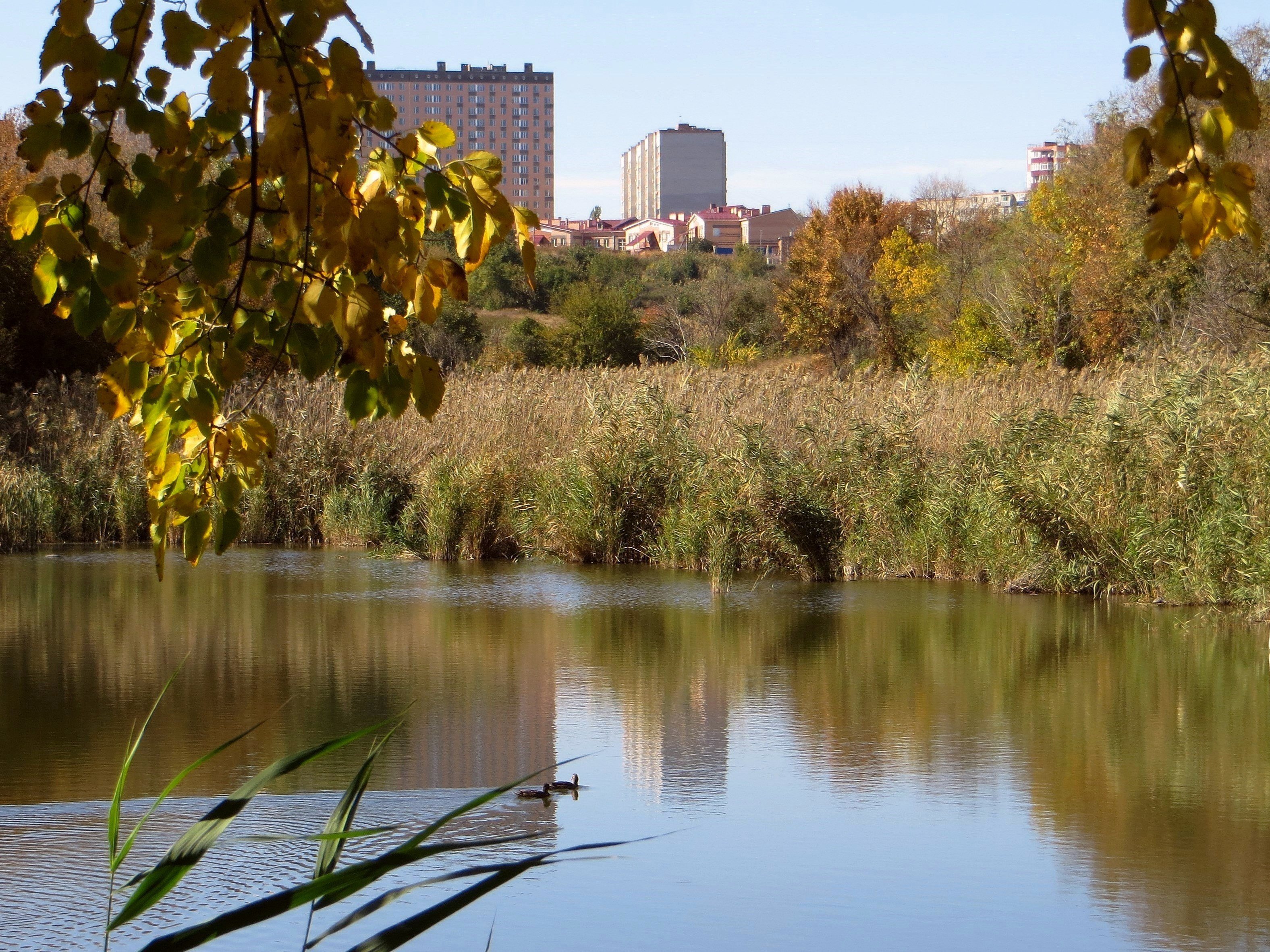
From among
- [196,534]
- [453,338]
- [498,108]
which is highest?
[498,108]

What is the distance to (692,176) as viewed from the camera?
143250 mm

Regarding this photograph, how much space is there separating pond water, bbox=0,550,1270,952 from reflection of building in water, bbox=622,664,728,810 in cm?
2

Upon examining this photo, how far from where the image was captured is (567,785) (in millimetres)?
5414

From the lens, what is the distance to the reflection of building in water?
555 centimetres

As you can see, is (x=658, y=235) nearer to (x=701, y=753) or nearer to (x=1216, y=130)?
(x=701, y=753)

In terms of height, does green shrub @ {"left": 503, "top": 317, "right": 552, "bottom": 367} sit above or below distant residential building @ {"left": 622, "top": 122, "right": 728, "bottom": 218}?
below

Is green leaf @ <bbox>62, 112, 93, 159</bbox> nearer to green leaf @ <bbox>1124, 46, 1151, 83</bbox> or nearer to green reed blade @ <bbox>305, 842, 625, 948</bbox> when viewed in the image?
green reed blade @ <bbox>305, 842, 625, 948</bbox>

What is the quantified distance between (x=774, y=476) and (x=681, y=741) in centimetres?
545

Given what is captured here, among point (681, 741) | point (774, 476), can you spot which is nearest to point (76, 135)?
point (681, 741)

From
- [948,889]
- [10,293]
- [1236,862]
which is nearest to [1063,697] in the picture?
[1236,862]

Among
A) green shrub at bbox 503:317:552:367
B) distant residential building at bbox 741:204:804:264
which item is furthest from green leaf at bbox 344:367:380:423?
distant residential building at bbox 741:204:804:264

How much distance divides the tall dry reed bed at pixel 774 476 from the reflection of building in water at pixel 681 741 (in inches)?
128

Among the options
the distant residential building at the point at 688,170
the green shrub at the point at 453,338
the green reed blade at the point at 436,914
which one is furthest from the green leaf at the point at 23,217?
the distant residential building at the point at 688,170

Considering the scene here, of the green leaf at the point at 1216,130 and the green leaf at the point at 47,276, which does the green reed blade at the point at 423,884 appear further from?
the green leaf at the point at 1216,130
